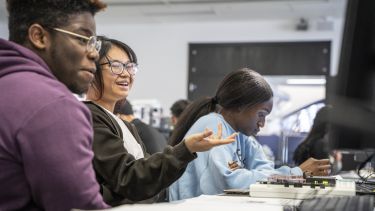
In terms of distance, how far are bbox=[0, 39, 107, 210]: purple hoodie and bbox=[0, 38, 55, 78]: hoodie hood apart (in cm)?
2

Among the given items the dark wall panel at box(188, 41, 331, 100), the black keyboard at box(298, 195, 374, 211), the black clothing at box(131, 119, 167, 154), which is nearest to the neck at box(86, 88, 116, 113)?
the black keyboard at box(298, 195, 374, 211)

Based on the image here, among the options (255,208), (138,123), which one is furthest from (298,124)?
(255,208)

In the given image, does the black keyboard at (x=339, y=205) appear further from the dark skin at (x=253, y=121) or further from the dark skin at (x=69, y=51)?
the dark skin at (x=253, y=121)

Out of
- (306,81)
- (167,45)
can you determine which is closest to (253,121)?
(306,81)

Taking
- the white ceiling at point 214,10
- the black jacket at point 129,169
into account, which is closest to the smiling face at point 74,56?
the black jacket at point 129,169

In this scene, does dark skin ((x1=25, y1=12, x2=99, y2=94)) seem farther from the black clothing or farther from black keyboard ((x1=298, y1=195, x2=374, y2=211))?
the black clothing

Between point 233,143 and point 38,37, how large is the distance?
3.03ft

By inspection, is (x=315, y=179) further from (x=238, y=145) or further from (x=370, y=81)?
(x=370, y=81)

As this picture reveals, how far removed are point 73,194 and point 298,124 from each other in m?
2.23

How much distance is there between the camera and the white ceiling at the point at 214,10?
6219mm

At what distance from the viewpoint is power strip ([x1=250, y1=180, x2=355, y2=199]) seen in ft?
4.10

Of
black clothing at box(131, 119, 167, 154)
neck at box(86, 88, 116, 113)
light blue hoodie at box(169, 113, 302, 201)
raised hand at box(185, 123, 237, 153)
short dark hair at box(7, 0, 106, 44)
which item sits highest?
short dark hair at box(7, 0, 106, 44)

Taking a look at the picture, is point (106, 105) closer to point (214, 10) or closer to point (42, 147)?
point (42, 147)

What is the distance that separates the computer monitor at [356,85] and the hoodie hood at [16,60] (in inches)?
21.3
